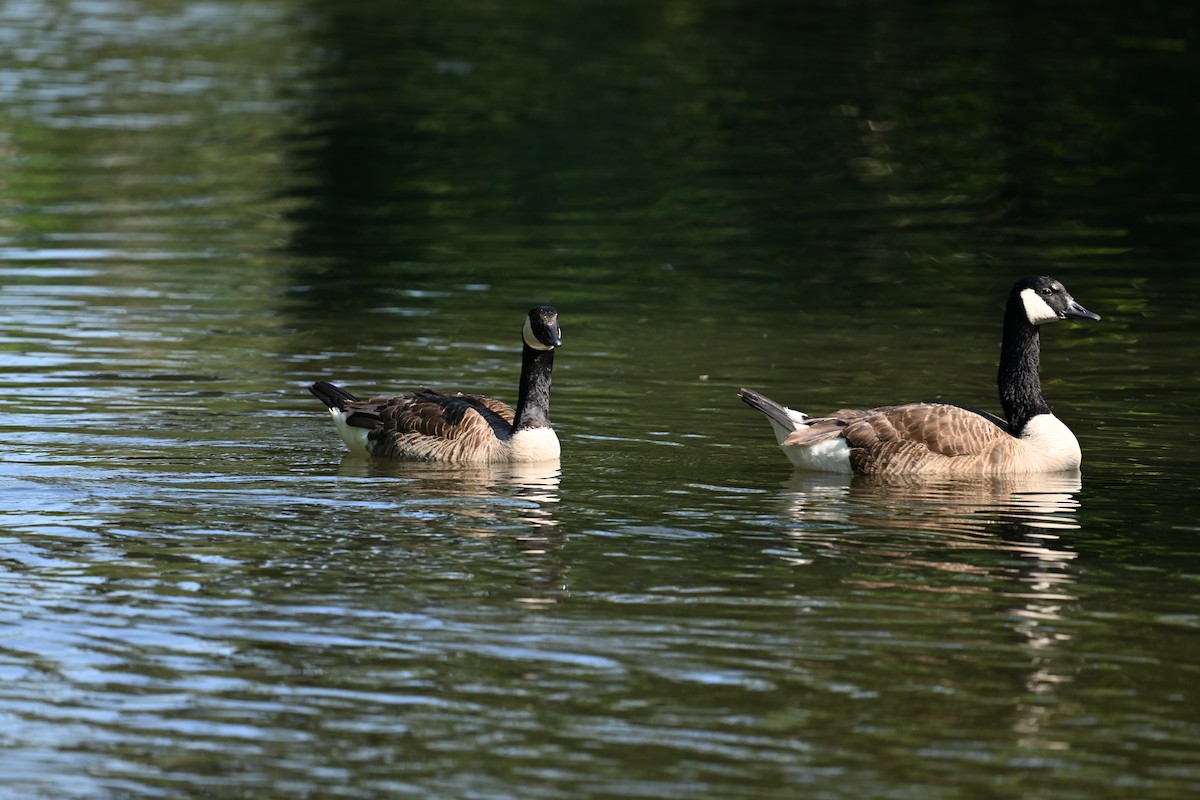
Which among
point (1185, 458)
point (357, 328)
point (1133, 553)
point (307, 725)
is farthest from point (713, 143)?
point (307, 725)

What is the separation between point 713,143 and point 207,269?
14260 millimetres

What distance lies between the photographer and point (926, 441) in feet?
52.1

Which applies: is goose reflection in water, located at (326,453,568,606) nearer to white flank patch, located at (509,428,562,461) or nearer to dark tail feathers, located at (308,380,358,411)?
white flank patch, located at (509,428,562,461)

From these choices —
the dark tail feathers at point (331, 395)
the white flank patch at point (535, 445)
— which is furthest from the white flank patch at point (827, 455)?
the dark tail feathers at point (331, 395)

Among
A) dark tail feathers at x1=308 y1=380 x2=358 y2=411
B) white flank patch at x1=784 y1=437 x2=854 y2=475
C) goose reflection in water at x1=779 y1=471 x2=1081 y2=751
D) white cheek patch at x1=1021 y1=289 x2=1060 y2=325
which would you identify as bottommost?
goose reflection in water at x1=779 y1=471 x2=1081 y2=751

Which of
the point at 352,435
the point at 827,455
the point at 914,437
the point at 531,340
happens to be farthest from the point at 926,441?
the point at 352,435

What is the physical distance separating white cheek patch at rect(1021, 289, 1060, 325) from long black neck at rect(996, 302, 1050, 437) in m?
0.05

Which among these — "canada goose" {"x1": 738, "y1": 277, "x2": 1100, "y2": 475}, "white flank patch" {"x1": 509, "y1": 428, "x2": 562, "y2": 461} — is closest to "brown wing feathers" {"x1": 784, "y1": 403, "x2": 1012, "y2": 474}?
"canada goose" {"x1": 738, "y1": 277, "x2": 1100, "y2": 475}

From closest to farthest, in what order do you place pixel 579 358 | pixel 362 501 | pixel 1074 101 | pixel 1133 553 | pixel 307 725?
pixel 307 725 < pixel 1133 553 < pixel 362 501 < pixel 579 358 < pixel 1074 101

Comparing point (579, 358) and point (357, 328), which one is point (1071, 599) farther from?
point (357, 328)

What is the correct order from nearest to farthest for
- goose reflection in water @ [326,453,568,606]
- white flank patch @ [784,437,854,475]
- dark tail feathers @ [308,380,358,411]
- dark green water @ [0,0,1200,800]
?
dark green water @ [0,0,1200,800] < goose reflection in water @ [326,453,568,606] < white flank patch @ [784,437,854,475] < dark tail feathers @ [308,380,358,411]

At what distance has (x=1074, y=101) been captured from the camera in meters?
43.3

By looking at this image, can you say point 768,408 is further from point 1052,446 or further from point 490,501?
point 490,501

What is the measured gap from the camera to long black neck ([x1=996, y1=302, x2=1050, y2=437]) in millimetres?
16406
